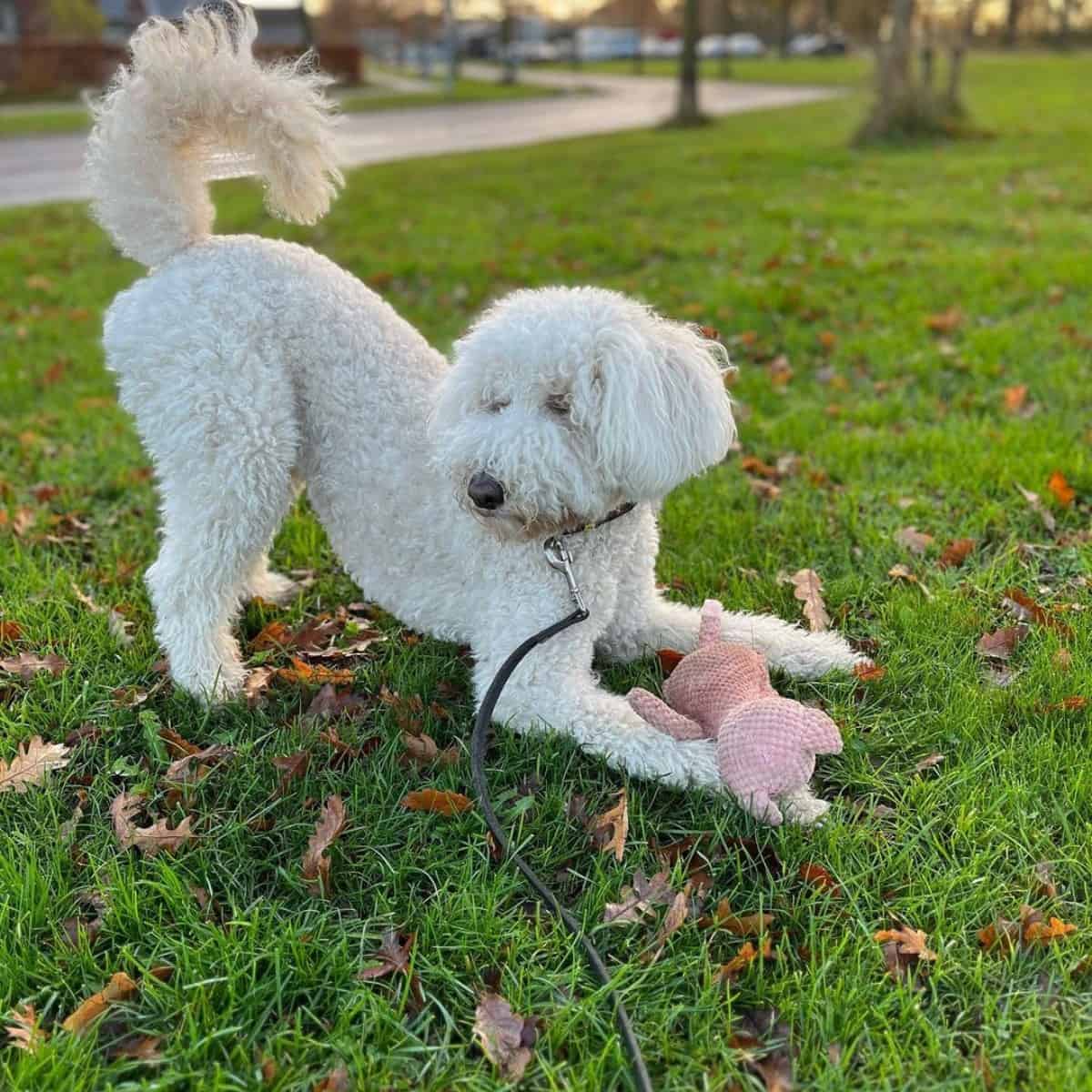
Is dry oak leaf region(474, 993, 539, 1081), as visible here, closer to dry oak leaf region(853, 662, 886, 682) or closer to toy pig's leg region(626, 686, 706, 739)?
toy pig's leg region(626, 686, 706, 739)

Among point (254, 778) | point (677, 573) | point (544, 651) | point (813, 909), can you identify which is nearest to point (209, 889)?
point (254, 778)

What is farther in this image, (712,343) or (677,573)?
(677,573)

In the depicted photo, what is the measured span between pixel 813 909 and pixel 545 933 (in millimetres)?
658

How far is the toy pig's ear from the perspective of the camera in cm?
332

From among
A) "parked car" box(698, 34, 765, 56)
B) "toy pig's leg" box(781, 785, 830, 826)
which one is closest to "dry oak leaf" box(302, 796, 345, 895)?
"toy pig's leg" box(781, 785, 830, 826)

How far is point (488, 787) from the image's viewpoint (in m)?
2.92

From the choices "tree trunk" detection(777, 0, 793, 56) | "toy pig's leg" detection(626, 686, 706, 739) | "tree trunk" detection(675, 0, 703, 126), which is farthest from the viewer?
"tree trunk" detection(777, 0, 793, 56)

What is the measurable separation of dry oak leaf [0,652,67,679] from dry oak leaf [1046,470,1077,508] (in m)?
4.00

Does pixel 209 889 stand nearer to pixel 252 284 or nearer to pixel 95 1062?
pixel 95 1062

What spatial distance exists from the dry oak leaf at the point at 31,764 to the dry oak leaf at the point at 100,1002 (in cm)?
84

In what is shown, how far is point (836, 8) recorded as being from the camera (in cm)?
6862

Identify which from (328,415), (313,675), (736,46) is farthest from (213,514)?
(736,46)

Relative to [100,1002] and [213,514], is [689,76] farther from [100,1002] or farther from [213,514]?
[100,1002]

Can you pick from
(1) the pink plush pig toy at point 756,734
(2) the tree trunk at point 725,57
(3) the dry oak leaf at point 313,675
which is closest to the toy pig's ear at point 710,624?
(1) the pink plush pig toy at point 756,734
